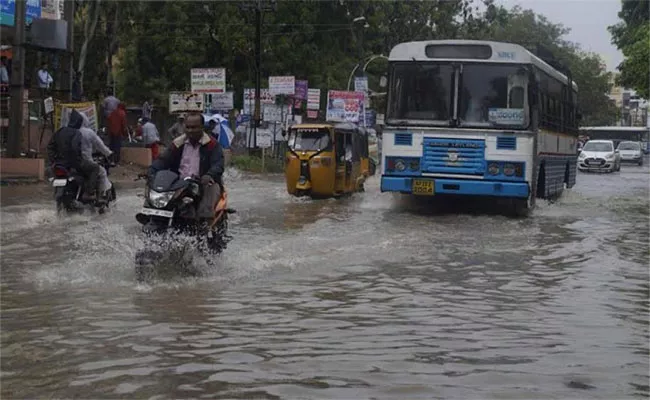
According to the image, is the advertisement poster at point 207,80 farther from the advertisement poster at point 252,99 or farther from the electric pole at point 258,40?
the advertisement poster at point 252,99

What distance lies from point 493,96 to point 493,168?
129cm

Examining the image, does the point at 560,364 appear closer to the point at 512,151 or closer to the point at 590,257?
the point at 590,257

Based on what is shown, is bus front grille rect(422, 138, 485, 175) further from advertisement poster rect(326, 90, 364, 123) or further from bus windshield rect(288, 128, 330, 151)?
advertisement poster rect(326, 90, 364, 123)

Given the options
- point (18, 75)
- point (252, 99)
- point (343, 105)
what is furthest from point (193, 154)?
point (343, 105)

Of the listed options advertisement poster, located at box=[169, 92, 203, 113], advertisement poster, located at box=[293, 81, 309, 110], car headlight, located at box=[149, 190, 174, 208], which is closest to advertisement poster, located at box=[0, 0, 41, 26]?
advertisement poster, located at box=[169, 92, 203, 113]

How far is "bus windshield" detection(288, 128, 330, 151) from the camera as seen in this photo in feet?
66.0

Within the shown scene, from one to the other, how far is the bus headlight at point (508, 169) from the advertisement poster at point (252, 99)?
19.9 metres

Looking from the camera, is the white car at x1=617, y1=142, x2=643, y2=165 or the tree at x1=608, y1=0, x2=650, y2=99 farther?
the white car at x1=617, y1=142, x2=643, y2=165

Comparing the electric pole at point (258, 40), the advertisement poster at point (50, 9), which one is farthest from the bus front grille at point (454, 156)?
the electric pole at point (258, 40)

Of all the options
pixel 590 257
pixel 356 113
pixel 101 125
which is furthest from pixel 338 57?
pixel 590 257

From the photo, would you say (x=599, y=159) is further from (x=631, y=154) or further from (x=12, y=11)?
(x=12, y=11)

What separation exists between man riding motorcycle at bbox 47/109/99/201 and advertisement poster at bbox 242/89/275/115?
843 inches

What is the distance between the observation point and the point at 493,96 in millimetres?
15797

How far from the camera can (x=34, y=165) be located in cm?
2084
